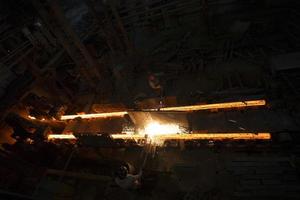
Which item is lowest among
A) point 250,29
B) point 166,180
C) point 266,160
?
point 166,180

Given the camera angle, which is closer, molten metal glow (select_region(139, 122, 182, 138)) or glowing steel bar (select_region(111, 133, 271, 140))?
glowing steel bar (select_region(111, 133, 271, 140))

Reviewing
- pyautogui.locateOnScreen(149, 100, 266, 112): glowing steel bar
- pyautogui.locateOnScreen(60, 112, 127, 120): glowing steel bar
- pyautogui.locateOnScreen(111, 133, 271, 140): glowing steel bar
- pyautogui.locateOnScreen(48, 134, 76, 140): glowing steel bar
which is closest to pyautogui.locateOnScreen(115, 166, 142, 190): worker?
pyautogui.locateOnScreen(111, 133, 271, 140): glowing steel bar

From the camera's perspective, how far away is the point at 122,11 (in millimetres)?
14250

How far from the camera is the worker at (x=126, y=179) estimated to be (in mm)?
6270

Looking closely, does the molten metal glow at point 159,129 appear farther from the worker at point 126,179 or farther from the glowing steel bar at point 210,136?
the worker at point 126,179

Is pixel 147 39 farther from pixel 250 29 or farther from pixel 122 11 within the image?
pixel 250 29

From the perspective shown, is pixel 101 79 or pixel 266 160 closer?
pixel 266 160

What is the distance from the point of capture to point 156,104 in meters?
8.93

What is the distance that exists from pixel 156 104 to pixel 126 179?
11.9 feet

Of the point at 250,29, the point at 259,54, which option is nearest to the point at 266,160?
the point at 259,54

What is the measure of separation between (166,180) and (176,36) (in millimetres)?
9018

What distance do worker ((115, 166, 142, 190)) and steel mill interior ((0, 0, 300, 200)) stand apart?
0.03 meters

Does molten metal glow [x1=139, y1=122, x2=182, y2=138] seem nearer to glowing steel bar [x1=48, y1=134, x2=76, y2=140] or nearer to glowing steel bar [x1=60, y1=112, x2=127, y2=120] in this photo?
glowing steel bar [x1=60, y1=112, x2=127, y2=120]

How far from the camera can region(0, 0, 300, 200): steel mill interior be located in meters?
6.60
